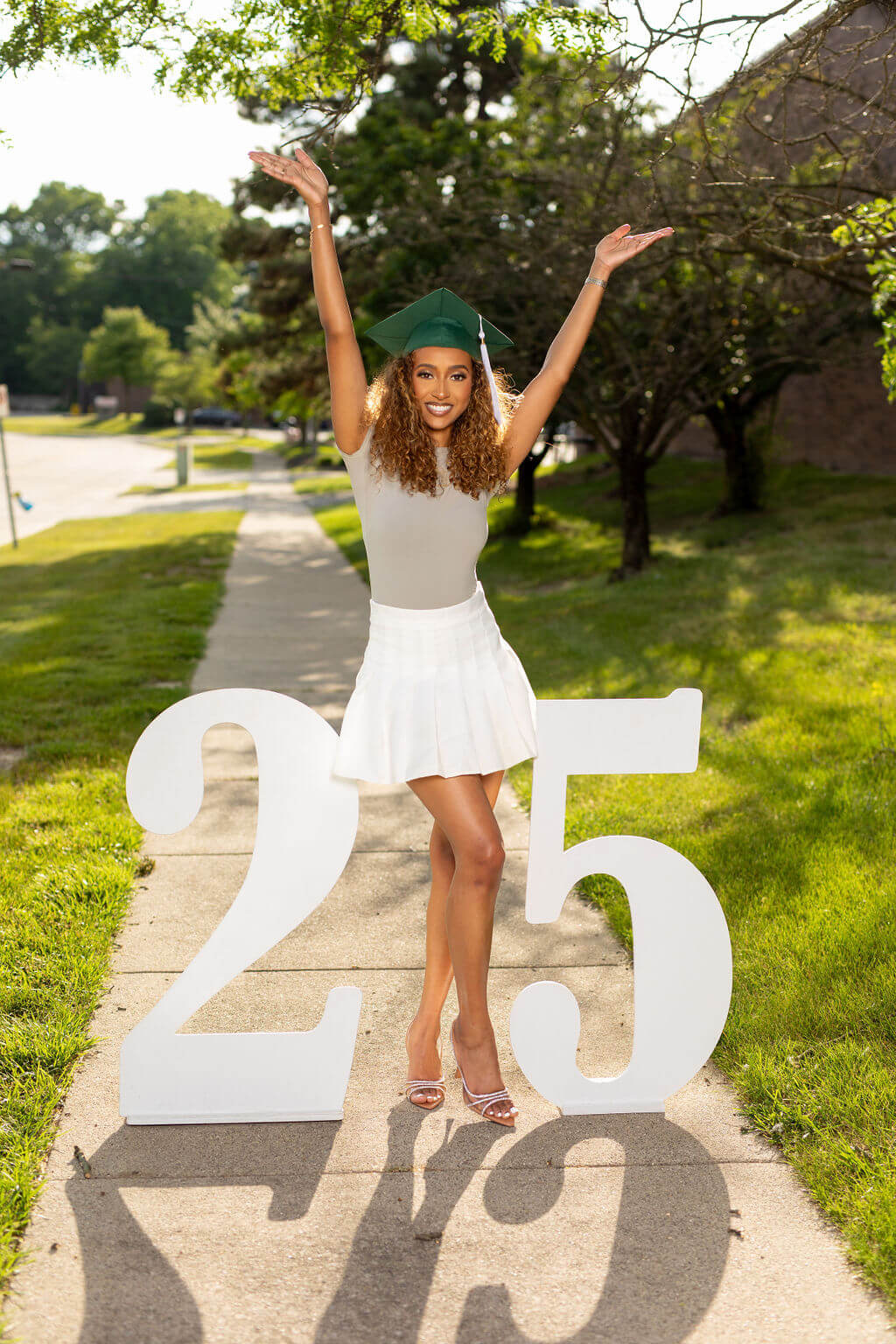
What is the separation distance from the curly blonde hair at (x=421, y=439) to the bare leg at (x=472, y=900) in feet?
2.48

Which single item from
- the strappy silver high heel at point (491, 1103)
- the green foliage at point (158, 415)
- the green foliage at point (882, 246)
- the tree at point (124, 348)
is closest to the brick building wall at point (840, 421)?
the green foliage at point (882, 246)

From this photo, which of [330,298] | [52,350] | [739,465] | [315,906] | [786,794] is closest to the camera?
[330,298]

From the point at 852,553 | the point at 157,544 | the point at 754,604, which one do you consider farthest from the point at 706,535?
the point at 157,544

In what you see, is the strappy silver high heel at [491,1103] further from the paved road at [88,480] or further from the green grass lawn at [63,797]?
the paved road at [88,480]

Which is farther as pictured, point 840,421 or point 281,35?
point 840,421

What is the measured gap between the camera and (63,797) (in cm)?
550

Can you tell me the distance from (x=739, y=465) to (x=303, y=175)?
15750mm

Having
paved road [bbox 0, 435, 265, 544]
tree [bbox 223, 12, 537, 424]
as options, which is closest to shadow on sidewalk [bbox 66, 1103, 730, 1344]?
tree [bbox 223, 12, 537, 424]

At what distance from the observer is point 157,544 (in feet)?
58.0

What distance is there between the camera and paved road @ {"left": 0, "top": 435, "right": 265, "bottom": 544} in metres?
25.0

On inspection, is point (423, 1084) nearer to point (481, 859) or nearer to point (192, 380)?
point (481, 859)

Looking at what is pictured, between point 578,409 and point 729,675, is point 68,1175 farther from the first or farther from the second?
point 578,409

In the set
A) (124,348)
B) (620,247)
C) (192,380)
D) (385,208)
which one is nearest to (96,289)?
(124,348)

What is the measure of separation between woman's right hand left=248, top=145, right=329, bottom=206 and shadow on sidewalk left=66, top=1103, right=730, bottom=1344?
234 cm
